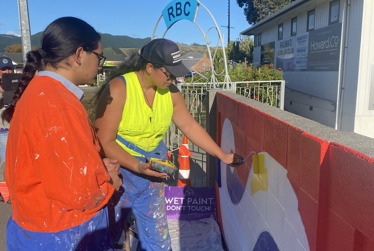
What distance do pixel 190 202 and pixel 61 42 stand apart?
10.2 feet

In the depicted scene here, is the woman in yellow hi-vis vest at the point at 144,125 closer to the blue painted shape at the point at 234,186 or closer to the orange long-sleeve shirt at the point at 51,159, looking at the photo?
the blue painted shape at the point at 234,186

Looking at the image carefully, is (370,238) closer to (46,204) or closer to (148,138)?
(46,204)

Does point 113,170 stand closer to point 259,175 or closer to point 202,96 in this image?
point 259,175

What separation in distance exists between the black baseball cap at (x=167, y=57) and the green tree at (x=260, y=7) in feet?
114

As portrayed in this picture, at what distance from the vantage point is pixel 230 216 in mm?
3395

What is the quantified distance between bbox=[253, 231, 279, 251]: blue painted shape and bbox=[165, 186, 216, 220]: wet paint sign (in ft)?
6.23

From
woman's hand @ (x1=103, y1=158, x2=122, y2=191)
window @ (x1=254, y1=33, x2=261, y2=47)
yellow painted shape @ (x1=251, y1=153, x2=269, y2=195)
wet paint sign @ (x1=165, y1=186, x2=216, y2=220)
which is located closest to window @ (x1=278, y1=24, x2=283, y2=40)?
window @ (x1=254, y1=33, x2=261, y2=47)

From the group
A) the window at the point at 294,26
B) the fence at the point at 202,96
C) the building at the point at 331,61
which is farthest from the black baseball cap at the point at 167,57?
the window at the point at 294,26

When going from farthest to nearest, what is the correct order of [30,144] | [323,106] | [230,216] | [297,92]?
[297,92], [323,106], [230,216], [30,144]

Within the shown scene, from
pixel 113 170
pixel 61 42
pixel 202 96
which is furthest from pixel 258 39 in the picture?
pixel 61 42

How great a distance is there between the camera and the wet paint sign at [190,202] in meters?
4.36

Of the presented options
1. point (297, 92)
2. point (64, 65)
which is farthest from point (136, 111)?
point (297, 92)

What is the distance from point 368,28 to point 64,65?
404 inches

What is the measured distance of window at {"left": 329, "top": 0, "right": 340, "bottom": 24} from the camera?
11.6m
